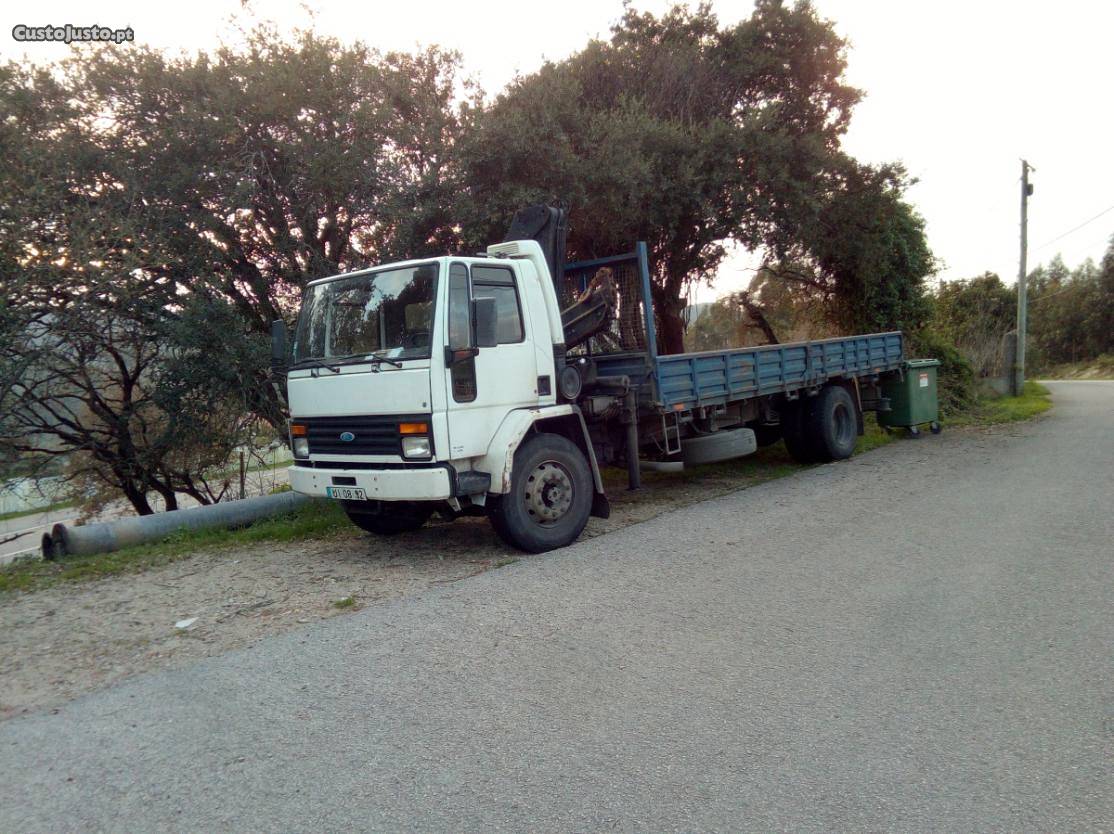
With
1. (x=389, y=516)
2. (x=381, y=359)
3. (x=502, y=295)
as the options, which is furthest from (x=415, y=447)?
(x=389, y=516)

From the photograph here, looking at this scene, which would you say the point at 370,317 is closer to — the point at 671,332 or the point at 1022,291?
the point at 671,332

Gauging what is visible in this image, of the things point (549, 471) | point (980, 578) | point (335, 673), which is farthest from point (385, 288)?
point (980, 578)

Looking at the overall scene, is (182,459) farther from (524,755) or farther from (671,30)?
(671,30)

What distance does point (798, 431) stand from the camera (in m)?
11.9

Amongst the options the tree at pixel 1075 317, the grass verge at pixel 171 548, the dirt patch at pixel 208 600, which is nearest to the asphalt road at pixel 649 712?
the dirt patch at pixel 208 600

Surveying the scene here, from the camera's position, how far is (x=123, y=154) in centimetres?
1029

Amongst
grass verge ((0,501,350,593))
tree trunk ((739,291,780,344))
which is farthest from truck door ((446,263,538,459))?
tree trunk ((739,291,780,344))

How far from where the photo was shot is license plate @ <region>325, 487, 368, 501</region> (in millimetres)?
6775

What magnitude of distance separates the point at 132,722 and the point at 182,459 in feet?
27.2

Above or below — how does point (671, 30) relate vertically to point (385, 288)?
above

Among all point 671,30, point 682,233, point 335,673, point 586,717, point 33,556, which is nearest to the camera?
point 586,717

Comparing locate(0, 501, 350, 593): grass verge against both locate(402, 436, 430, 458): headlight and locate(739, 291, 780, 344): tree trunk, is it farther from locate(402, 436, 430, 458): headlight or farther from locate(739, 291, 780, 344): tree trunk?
locate(739, 291, 780, 344): tree trunk

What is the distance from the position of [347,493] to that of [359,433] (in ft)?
1.75

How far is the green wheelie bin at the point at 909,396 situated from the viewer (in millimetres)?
14109
